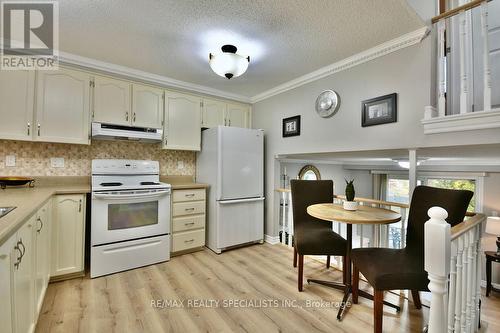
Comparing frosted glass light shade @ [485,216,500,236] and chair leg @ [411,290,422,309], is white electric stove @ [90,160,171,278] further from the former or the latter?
frosted glass light shade @ [485,216,500,236]

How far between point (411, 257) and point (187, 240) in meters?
2.47

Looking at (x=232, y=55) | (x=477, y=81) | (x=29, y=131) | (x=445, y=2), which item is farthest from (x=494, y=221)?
(x=29, y=131)

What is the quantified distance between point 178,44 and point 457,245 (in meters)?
2.55

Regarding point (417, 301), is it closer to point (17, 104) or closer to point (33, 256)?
point (33, 256)

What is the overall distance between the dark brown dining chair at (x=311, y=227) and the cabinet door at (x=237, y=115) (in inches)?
64.9

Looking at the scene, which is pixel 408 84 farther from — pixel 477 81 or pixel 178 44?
pixel 178 44

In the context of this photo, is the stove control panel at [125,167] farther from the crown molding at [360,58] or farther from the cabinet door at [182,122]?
the crown molding at [360,58]

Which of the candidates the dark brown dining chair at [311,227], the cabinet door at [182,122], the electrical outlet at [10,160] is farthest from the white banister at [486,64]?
the electrical outlet at [10,160]

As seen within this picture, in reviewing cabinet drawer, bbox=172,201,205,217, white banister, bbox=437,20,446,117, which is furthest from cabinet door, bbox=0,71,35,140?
white banister, bbox=437,20,446,117

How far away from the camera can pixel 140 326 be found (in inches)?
66.7

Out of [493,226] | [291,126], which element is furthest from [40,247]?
[493,226]

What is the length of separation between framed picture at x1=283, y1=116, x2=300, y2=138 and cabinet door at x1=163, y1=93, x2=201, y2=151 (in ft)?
4.13

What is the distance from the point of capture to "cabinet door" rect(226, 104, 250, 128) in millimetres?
3701

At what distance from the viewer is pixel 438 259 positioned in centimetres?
→ 93
